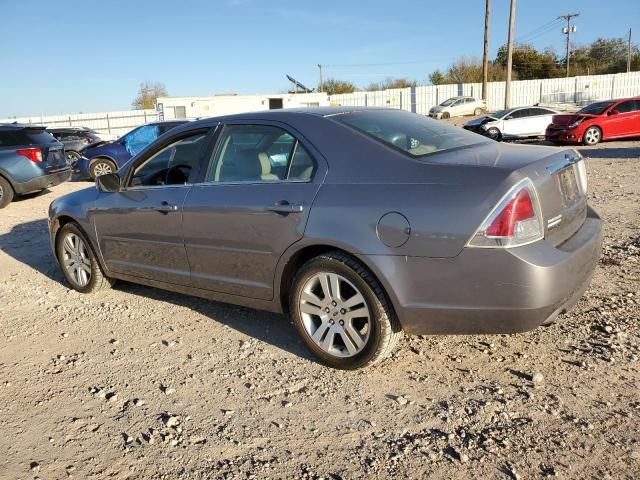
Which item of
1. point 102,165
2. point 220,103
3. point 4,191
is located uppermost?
point 220,103

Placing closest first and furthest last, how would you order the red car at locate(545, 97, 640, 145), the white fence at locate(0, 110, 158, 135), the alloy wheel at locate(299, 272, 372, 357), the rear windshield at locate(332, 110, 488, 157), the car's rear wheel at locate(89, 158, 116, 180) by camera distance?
the alloy wheel at locate(299, 272, 372, 357) → the rear windshield at locate(332, 110, 488, 157) → the car's rear wheel at locate(89, 158, 116, 180) → the red car at locate(545, 97, 640, 145) → the white fence at locate(0, 110, 158, 135)

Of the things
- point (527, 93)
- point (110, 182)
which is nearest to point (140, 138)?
point (110, 182)

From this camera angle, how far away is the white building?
101ft

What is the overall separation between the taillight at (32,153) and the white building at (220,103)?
19900mm

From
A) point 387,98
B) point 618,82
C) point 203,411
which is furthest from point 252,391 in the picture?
point 618,82

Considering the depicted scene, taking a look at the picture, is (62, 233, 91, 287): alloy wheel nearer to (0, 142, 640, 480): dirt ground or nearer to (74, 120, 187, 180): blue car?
(0, 142, 640, 480): dirt ground

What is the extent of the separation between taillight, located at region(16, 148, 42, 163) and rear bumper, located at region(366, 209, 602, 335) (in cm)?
983

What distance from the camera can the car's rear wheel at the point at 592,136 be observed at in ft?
55.2

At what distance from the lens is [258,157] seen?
3674 millimetres

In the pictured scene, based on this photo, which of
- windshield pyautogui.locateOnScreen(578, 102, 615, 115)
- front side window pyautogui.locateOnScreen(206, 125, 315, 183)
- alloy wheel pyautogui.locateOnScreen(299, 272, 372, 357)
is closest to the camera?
alloy wheel pyautogui.locateOnScreen(299, 272, 372, 357)

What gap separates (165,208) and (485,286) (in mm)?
2465

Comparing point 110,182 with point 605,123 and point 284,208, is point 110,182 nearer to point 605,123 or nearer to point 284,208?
point 284,208

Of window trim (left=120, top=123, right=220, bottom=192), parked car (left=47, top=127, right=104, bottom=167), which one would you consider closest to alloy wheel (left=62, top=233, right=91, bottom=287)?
window trim (left=120, top=123, right=220, bottom=192)

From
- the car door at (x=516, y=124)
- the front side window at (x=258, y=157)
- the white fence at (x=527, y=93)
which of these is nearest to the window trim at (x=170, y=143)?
the front side window at (x=258, y=157)
